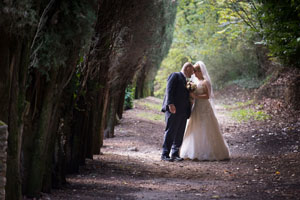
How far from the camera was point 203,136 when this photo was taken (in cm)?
1072

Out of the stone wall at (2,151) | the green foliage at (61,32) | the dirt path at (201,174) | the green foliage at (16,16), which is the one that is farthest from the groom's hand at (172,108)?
the stone wall at (2,151)

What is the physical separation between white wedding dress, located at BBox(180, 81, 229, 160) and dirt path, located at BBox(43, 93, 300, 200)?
436mm

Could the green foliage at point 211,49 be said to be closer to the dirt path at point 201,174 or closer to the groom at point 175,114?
the dirt path at point 201,174

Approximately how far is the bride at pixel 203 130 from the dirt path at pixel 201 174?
1.49 feet

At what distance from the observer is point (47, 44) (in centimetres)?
494

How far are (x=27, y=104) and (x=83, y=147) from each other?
415cm

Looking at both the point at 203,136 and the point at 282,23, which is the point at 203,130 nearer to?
the point at 203,136

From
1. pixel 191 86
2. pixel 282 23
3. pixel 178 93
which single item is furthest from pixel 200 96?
pixel 282 23

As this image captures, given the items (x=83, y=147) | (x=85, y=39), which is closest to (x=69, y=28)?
(x=85, y=39)

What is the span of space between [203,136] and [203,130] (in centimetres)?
16

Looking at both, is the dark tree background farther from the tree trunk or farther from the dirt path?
the dirt path

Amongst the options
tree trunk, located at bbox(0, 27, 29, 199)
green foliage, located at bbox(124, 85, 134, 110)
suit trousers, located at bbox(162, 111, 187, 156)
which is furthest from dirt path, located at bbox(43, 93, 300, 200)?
green foliage, located at bbox(124, 85, 134, 110)

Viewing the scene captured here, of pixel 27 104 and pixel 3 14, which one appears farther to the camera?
pixel 27 104

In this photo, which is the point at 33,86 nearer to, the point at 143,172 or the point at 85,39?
the point at 85,39
